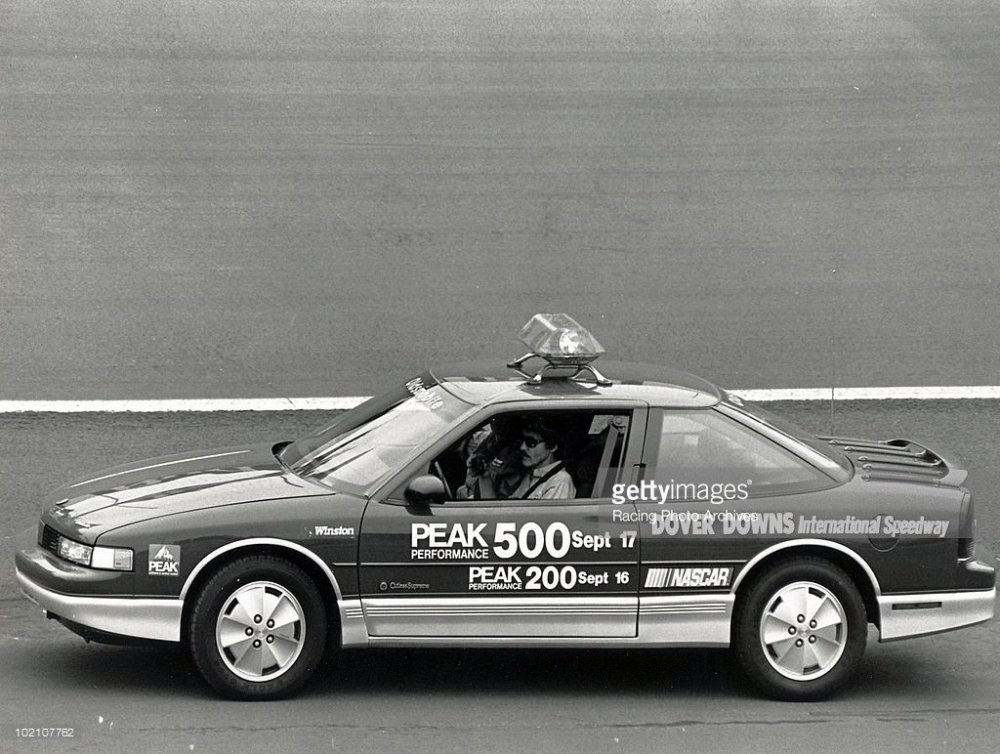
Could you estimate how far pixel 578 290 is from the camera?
10891mm

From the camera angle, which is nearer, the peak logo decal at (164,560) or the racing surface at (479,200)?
the peak logo decal at (164,560)

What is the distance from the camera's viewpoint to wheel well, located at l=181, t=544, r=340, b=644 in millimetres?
6660

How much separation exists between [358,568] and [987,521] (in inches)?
212

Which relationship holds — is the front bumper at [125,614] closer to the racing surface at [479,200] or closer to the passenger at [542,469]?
the passenger at [542,469]

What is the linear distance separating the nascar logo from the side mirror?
1041 millimetres

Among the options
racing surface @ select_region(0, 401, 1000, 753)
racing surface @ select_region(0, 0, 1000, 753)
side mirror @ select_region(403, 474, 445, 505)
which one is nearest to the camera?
racing surface @ select_region(0, 401, 1000, 753)

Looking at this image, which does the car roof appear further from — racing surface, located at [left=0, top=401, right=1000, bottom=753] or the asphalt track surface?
the asphalt track surface

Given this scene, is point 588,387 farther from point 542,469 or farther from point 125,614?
point 125,614

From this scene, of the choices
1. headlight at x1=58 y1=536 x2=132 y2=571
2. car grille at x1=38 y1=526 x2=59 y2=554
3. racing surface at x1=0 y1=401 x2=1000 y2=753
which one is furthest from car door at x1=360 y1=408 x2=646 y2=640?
car grille at x1=38 y1=526 x2=59 y2=554

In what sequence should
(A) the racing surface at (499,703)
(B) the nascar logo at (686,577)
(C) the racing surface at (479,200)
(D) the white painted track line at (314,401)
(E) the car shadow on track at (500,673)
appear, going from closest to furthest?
(A) the racing surface at (499,703)
(B) the nascar logo at (686,577)
(E) the car shadow on track at (500,673)
(D) the white painted track line at (314,401)
(C) the racing surface at (479,200)

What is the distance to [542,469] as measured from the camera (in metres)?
7.11

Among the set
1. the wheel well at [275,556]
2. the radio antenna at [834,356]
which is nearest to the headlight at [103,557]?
the wheel well at [275,556]

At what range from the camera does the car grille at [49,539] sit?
271 inches

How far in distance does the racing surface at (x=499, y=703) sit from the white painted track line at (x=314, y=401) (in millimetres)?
1841
